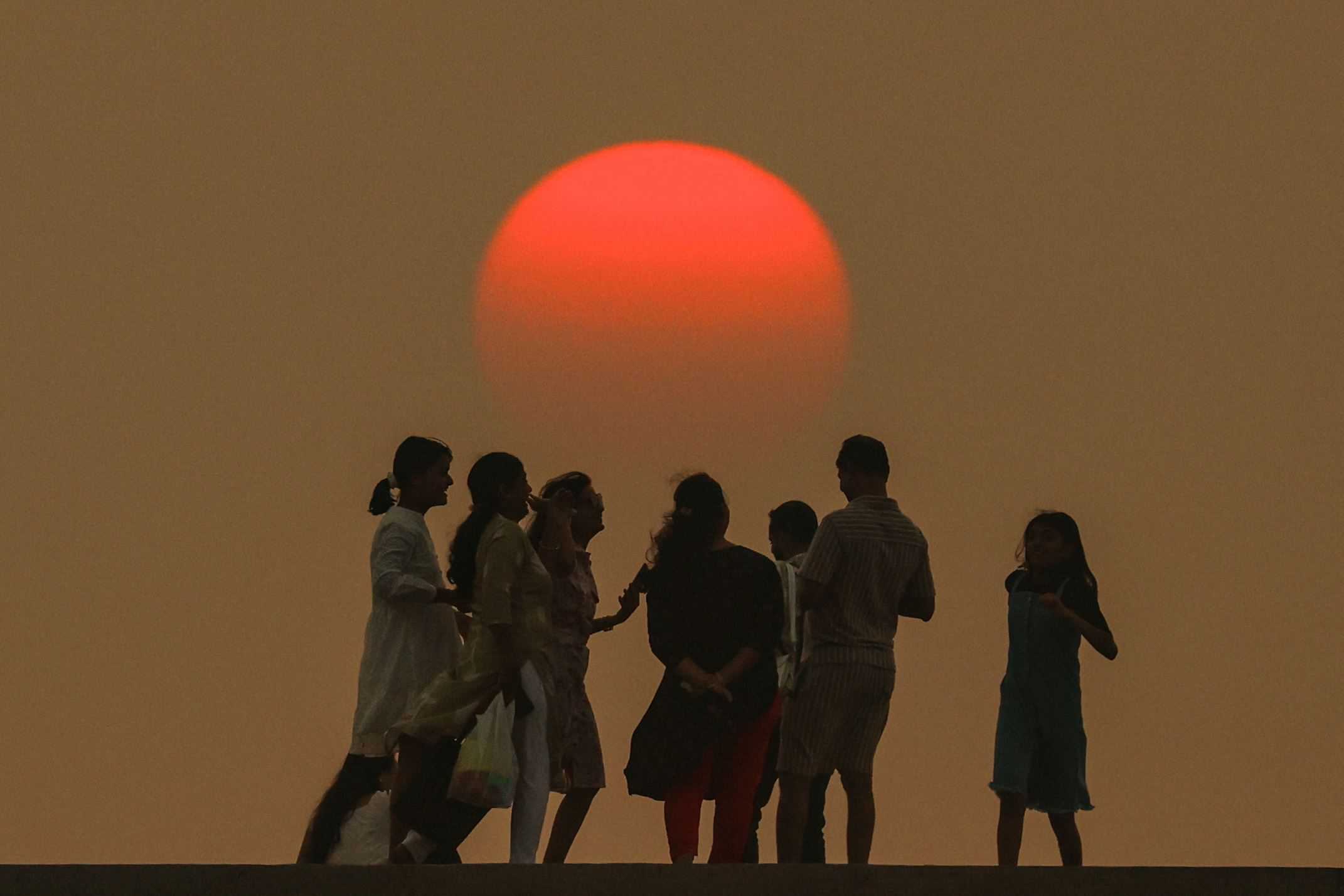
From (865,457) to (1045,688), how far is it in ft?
5.40

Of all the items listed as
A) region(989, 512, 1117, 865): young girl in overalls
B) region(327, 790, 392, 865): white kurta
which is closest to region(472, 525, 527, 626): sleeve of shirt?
region(327, 790, 392, 865): white kurta

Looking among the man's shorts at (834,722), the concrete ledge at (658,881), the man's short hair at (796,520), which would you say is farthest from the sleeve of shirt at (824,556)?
the concrete ledge at (658,881)

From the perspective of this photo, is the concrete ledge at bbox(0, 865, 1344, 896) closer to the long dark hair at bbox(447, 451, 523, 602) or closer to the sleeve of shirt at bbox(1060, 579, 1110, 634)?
the long dark hair at bbox(447, 451, 523, 602)

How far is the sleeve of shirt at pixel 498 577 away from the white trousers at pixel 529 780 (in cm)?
36

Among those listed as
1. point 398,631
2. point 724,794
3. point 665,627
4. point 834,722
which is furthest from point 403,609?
point 834,722

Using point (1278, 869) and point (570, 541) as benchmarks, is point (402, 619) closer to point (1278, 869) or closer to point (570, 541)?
point (570, 541)

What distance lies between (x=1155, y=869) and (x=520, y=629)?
3088mm

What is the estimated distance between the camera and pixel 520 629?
1114 centimetres

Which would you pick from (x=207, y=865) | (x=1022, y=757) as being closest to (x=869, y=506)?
(x=1022, y=757)

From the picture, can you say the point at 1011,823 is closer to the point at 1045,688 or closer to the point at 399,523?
the point at 1045,688

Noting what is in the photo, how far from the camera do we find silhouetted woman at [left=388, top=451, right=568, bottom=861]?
36.0 ft

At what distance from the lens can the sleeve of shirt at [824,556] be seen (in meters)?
11.4

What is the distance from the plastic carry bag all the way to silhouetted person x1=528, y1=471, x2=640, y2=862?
0.73m

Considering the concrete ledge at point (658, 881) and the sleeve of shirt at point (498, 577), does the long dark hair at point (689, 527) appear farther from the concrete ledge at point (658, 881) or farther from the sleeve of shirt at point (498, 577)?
the concrete ledge at point (658, 881)
